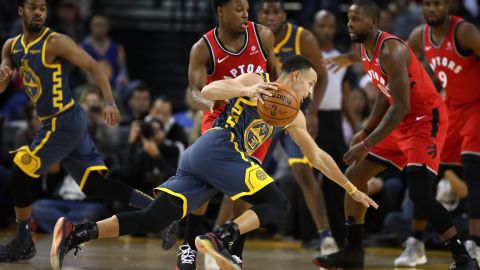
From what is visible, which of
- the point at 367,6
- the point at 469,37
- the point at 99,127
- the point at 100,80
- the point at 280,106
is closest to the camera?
the point at 280,106

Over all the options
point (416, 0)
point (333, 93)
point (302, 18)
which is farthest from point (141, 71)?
point (333, 93)

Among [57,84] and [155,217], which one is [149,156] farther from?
[155,217]

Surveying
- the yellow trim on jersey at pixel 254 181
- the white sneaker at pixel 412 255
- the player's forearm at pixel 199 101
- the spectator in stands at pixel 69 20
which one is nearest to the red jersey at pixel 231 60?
the player's forearm at pixel 199 101

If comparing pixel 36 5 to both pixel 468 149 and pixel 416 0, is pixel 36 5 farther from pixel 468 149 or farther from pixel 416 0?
pixel 416 0

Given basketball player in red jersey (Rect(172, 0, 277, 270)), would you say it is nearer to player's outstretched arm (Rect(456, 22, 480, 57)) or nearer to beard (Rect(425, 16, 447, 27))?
beard (Rect(425, 16, 447, 27))

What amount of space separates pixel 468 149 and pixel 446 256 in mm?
1537

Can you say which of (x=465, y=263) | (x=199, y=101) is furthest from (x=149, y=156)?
(x=465, y=263)

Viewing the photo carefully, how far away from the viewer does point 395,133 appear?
7266 mm

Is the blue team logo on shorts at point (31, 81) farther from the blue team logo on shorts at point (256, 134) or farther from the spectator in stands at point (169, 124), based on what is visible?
the spectator in stands at point (169, 124)

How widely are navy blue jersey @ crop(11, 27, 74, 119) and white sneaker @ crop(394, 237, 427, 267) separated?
3065 mm

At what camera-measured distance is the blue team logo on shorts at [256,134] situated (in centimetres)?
621

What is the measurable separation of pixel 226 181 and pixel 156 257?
227 cm

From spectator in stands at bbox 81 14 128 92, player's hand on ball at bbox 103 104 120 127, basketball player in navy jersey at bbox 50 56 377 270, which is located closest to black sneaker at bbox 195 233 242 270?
basketball player in navy jersey at bbox 50 56 377 270

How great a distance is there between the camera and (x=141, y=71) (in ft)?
46.9
